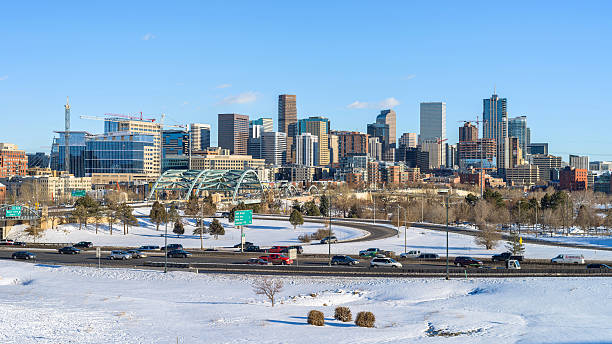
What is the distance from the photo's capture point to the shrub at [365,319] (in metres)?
38.0

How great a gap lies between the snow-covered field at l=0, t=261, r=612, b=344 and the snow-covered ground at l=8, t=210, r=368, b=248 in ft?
102

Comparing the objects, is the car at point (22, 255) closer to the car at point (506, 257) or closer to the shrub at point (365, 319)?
the shrub at point (365, 319)

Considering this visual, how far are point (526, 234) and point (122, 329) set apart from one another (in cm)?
8146

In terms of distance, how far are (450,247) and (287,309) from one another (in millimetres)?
43723

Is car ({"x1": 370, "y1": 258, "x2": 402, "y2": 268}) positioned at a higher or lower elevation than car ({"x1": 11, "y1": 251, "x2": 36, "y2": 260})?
higher

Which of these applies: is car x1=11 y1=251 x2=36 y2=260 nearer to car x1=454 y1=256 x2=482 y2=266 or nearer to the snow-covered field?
the snow-covered field

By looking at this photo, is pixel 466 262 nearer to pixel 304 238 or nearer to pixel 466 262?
pixel 466 262

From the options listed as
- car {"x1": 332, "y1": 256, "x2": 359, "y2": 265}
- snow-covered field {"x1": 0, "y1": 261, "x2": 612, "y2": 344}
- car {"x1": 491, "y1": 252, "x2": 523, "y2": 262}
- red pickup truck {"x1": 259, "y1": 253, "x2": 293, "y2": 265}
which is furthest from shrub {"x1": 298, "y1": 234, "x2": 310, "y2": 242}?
snow-covered field {"x1": 0, "y1": 261, "x2": 612, "y2": 344}

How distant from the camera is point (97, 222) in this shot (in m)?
101

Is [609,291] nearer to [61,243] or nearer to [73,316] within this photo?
[73,316]

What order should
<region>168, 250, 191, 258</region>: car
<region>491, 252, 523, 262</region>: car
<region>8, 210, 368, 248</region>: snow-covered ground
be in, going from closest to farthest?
1. <region>491, 252, 523, 262</region>: car
2. <region>168, 250, 191, 258</region>: car
3. <region>8, 210, 368, 248</region>: snow-covered ground

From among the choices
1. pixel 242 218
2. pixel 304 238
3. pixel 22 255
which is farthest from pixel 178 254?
pixel 304 238

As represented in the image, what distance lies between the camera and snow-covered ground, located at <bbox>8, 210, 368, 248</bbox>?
9012cm

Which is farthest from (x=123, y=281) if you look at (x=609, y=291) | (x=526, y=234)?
(x=526, y=234)
